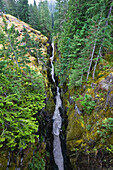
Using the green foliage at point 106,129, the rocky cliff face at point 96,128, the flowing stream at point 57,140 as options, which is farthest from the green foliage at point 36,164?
the green foliage at point 106,129

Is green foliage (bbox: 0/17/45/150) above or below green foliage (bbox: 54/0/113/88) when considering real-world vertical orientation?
below

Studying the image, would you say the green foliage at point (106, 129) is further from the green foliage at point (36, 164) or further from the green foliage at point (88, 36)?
the green foliage at point (36, 164)

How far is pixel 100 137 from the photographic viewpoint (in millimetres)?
7137

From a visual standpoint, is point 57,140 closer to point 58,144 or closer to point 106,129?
point 58,144

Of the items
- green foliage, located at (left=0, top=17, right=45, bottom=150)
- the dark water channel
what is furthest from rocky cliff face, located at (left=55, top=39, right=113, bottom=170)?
green foliage, located at (left=0, top=17, right=45, bottom=150)

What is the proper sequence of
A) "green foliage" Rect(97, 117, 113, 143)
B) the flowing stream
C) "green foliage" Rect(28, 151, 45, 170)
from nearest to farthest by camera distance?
"green foliage" Rect(97, 117, 113, 143) → "green foliage" Rect(28, 151, 45, 170) → the flowing stream

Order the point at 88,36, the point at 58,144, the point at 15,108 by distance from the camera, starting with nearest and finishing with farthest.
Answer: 1. the point at 15,108
2. the point at 88,36
3. the point at 58,144

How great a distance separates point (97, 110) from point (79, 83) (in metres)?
4.99

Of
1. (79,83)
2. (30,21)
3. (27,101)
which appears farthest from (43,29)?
(27,101)

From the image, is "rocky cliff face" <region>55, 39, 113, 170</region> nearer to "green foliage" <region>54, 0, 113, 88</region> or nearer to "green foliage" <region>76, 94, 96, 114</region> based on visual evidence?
"green foliage" <region>76, 94, 96, 114</region>

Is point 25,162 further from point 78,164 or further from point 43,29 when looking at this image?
point 43,29

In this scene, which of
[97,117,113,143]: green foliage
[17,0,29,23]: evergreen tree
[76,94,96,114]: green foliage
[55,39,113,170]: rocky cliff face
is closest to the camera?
[97,117,113,143]: green foliage

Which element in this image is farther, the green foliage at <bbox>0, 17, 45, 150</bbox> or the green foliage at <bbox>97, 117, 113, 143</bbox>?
the green foliage at <bbox>97, 117, 113, 143</bbox>

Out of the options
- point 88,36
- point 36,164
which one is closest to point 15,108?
point 36,164
